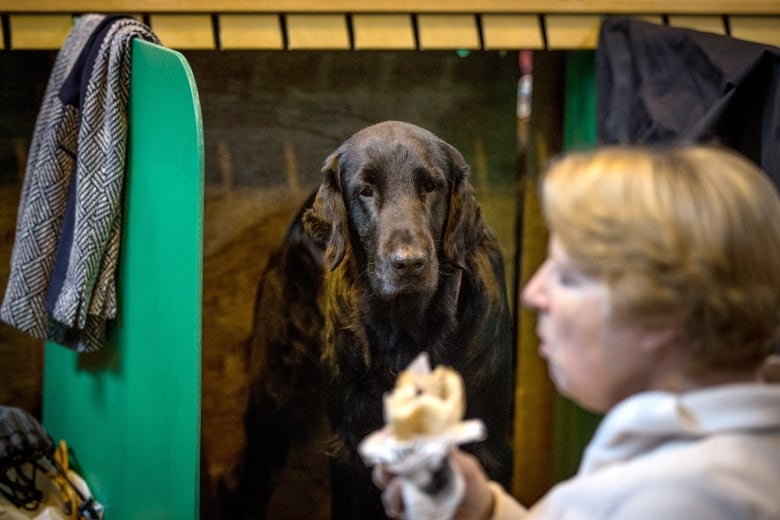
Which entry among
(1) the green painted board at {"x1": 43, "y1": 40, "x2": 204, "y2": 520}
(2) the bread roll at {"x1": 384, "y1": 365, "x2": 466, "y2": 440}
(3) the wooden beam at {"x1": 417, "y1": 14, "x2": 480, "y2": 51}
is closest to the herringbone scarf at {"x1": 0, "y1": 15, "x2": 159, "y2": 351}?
(1) the green painted board at {"x1": 43, "y1": 40, "x2": 204, "y2": 520}

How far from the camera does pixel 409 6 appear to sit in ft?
6.94

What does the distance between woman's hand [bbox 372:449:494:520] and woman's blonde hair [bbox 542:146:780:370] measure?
0.88ft

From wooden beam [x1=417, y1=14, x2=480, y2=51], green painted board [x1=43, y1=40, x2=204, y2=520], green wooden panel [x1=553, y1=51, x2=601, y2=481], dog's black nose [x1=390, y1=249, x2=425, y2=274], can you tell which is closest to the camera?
green painted board [x1=43, y1=40, x2=204, y2=520]

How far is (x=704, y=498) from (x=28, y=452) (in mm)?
1542

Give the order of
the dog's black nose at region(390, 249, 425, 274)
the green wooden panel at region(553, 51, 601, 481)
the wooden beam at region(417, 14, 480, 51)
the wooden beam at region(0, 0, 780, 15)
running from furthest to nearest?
1. the green wooden panel at region(553, 51, 601, 481)
2. the wooden beam at region(417, 14, 480, 51)
3. the wooden beam at region(0, 0, 780, 15)
4. the dog's black nose at region(390, 249, 425, 274)

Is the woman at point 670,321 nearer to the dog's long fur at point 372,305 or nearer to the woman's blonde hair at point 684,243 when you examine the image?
the woman's blonde hair at point 684,243

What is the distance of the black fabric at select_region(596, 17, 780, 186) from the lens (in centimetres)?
190

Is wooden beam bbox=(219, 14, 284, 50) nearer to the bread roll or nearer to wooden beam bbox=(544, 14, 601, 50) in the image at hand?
wooden beam bbox=(544, 14, 601, 50)

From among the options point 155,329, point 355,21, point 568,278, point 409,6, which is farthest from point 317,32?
point 568,278

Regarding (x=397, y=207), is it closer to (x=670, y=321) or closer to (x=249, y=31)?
(x=249, y=31)

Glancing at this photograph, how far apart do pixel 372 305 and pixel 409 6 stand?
65 centimetres

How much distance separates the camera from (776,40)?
2.35 meters

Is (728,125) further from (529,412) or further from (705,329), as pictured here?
(705,329)

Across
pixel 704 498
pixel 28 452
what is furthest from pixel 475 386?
pixel 704 498
